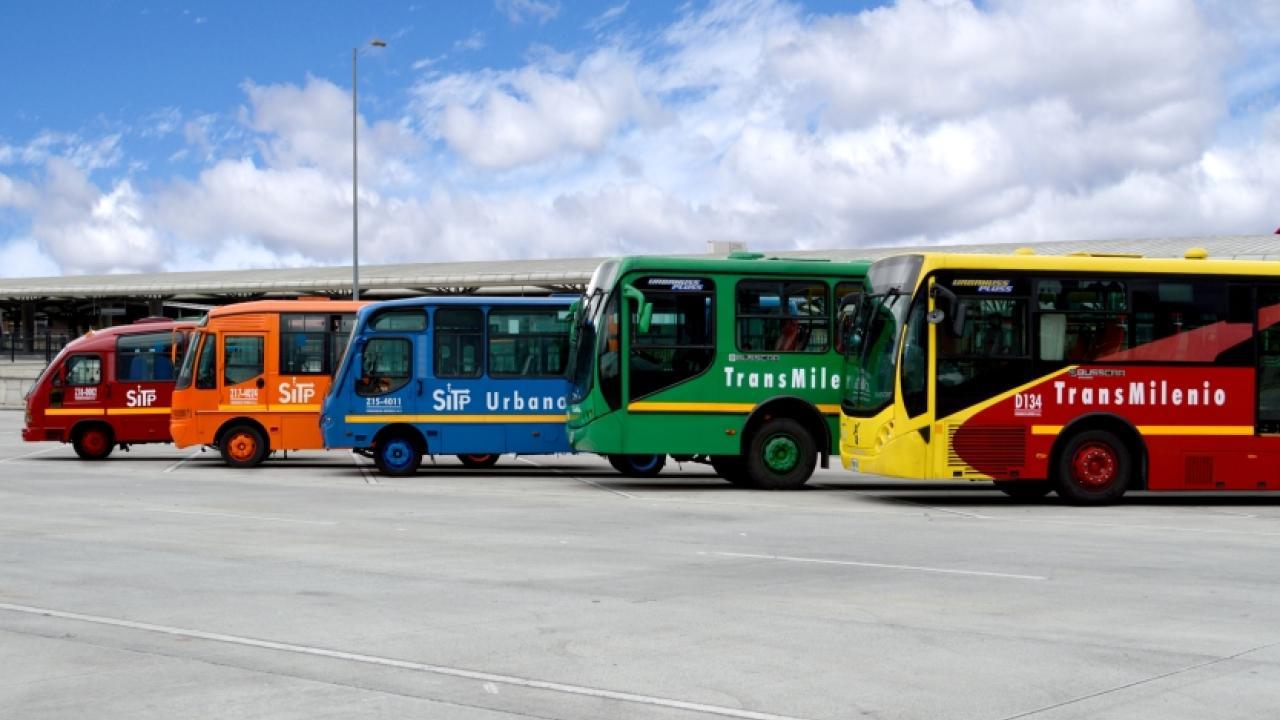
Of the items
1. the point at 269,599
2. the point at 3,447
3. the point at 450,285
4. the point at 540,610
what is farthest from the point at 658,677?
the point at 450,285

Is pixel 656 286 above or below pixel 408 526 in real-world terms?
above

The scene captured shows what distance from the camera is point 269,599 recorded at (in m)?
9.66

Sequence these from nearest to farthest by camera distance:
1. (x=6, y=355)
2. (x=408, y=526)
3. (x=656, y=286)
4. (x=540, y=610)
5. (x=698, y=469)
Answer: (x=540, y=610) < (x=408, y=526) < (x=656, y=286) < (x=698, y=469) < (x=6, y=355)

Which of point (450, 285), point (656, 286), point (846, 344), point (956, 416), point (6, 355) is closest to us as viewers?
point (956, 416)

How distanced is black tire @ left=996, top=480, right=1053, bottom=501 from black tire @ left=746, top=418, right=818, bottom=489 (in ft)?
8.58

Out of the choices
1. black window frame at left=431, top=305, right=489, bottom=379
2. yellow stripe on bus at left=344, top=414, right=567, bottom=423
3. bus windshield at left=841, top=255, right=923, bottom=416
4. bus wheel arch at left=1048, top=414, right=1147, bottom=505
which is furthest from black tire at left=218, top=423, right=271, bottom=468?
bus wheel arch at left=1048, top=414, right=1147, bottom=505

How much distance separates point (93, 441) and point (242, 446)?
16.1ft

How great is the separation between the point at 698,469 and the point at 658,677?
19616 mm

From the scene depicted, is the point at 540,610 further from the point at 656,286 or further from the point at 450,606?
the point at 656,286

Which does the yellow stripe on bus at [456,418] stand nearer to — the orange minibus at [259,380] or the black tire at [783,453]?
the orange minibus at [259,380]

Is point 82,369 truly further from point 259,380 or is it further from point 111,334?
point 259,380

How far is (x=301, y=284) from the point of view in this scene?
59250 mm

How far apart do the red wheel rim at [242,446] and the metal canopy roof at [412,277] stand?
26554 millimetres

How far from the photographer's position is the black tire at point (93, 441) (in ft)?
96.1
